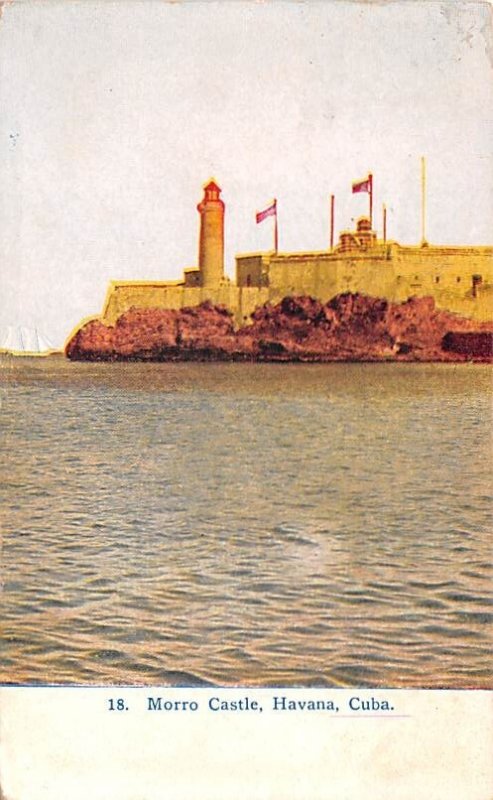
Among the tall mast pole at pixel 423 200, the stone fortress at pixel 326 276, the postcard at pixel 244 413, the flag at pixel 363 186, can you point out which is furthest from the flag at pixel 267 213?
the tall mast pole at pixel 423 200

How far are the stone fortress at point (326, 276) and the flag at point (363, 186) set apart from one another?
0.12 metres

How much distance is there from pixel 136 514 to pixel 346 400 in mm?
1022

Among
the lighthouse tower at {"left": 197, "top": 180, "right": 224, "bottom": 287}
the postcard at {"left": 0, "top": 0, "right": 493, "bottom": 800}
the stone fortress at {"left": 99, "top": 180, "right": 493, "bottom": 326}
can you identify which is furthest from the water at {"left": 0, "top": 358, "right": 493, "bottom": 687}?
the lighthouse tower at {"left": 197, "top": 180, "right": 224, "bottom": 287}

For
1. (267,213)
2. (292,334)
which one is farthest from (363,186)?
(292,334)

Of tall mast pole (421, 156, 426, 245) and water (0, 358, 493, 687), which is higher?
tall mast pole (421, 156, 426, 245)

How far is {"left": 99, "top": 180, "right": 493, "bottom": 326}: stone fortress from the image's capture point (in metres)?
3.59

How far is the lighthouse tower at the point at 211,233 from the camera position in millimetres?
3621

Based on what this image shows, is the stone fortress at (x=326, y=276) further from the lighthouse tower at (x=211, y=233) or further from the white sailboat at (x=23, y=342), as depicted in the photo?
the white sailboat at (x=23, y=342)

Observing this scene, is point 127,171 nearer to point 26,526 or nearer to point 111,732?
point 26,526

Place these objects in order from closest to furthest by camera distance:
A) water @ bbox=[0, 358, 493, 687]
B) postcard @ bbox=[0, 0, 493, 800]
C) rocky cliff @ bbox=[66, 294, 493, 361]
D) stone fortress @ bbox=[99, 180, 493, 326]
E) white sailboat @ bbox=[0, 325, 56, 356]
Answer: postcard @ bbox=[0, 0, 493, 800]
water @ bbox=[0, 358, 493, 687]
white sailboat @ bbox=[0, 325, 56, 356]
stone fortress @ bbox=[99, 180, 493, 326]
rocky cliff @ bbox=[66, 294, 493, 361]

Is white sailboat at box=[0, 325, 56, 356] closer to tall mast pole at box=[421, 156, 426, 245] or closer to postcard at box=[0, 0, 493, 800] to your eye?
postcard at box=[0, 0, 493, 800]

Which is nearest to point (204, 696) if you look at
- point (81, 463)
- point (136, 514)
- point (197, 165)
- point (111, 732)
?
point (111, 732)

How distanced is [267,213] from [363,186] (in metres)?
0.40

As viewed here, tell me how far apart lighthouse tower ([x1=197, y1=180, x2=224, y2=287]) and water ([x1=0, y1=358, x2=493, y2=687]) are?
0.43m
